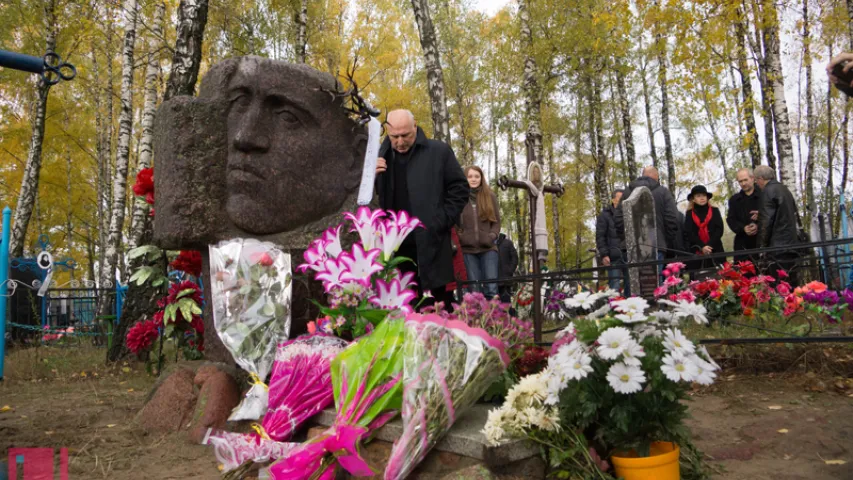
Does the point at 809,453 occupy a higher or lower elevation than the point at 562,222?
lower

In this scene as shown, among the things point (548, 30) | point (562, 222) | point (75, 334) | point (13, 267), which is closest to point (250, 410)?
point (75, 334)

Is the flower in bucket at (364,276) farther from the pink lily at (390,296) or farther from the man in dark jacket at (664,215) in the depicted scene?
the man in dark jacket at (664,215)

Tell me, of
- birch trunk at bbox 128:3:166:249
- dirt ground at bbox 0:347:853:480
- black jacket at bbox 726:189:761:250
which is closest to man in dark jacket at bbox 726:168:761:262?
black jacket at bbox 726:189:761:250

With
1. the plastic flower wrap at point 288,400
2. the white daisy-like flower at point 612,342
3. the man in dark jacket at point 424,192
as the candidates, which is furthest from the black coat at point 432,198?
the white daisy-like flower at point 612,342

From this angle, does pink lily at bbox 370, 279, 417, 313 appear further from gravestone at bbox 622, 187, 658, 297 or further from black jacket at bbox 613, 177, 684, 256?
black jacket at bbox 613, 177, 684, 256

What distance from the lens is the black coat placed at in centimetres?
384

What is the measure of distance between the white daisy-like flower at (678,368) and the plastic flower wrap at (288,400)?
156 cm

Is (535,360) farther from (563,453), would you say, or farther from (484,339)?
(563,453)

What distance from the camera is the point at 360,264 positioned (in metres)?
3.12

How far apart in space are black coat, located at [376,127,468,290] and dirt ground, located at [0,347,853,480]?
1.68 meters

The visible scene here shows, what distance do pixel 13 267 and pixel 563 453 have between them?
1061 centimetres

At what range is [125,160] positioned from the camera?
33.2 ft

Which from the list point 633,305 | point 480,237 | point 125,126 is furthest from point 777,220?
point 125,126

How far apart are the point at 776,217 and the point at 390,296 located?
508 centimetres
